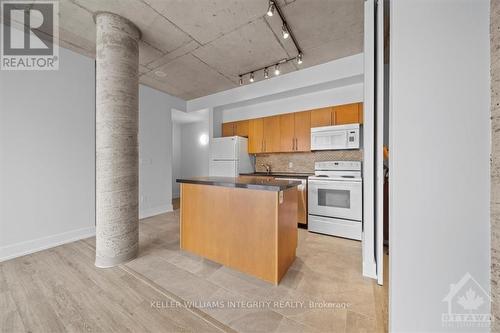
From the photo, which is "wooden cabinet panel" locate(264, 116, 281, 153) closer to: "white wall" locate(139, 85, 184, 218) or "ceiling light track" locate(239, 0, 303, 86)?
"ceiling light track" locate(239, 0, 303, 86)

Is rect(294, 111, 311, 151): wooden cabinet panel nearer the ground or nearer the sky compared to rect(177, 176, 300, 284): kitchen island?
nearer the sky

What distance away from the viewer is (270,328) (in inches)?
52.9

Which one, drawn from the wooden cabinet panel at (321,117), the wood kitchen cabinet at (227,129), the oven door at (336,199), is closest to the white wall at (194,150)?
the wood kitchen cabinet at (227,129)

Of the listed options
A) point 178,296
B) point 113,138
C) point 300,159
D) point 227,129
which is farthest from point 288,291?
point 227,129

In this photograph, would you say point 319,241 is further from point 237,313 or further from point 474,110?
point 474,110

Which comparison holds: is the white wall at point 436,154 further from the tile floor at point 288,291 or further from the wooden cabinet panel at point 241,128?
the wooden cabinet panel at point 241,128

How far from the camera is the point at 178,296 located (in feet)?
5.50

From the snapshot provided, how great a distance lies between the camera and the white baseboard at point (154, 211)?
396 centimetres

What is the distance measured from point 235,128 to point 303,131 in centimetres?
171

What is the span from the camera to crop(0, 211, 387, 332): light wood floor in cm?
138

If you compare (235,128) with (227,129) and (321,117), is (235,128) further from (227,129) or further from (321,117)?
(321,117)

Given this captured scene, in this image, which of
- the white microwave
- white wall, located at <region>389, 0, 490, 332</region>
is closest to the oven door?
the white microwave

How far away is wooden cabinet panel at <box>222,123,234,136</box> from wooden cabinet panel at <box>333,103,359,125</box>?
2.38 metres

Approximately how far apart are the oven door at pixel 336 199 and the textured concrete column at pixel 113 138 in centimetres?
274
